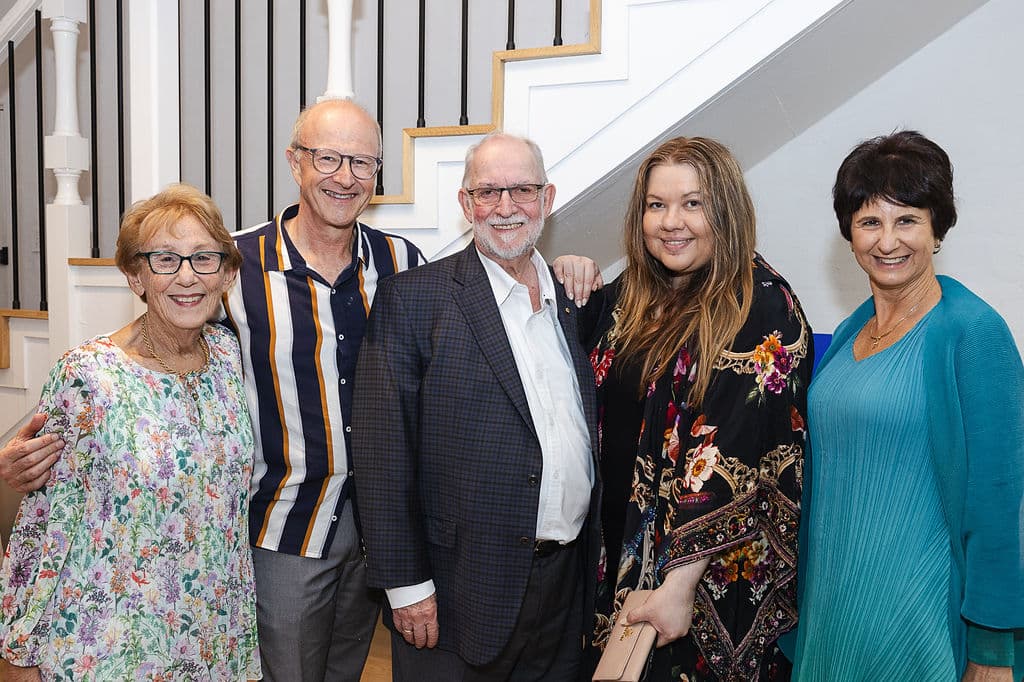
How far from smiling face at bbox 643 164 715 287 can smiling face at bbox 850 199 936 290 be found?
0.32m

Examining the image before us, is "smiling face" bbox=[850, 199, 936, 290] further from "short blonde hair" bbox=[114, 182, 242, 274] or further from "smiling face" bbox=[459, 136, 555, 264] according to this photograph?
"short blonde hair" bbox=[114, 182, 242, 274]

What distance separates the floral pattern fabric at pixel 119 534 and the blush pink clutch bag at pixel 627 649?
75cm

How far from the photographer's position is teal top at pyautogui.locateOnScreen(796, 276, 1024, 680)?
1407mm

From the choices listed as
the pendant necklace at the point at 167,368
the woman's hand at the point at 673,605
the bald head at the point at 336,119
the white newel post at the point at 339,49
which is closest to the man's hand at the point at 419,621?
the woman's hand at the point at 673,605

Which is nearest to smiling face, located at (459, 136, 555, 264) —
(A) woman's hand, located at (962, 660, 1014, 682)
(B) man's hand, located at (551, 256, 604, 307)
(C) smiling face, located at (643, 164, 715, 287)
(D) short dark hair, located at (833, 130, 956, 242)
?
(B) man's hand, located at (551, 256, 604, 307)

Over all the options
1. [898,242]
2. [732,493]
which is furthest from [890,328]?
[732,493]

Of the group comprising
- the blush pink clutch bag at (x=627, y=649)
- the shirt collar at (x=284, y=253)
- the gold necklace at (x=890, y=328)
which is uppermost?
the shirt collar at (x=284, y=253)

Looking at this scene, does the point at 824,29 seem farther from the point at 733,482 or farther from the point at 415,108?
the point at 415,108

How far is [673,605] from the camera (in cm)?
162

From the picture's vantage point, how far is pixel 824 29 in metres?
2.08

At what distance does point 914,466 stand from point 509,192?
0.95m

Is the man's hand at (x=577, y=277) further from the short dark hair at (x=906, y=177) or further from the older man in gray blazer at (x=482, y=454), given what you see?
the short dark hair at (x=906, y=177)

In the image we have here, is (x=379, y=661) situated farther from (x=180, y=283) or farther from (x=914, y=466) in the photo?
(x=914, y=466)

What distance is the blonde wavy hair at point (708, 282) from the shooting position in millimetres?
1698
